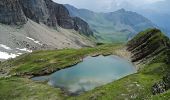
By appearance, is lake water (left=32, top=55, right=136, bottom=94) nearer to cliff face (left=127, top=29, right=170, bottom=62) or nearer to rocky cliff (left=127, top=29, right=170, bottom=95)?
rocky cliff (left=127, top=29, right=170, bottom=95)

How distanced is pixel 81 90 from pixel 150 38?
5018 centimetres

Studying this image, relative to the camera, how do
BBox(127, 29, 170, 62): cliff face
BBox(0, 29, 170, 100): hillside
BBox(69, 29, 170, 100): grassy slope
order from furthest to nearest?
BBox(127, 29, 170, 62): cliff face → BBox(0, 29, 170, 100): hillside → BBox(69, 29, 170, 100): grassy slope

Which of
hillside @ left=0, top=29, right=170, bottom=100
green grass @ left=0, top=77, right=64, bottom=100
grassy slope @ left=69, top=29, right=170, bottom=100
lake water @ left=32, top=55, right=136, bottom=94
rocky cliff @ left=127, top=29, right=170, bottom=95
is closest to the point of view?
grassy slope @ left=69, top=29, right=170, bottom=100

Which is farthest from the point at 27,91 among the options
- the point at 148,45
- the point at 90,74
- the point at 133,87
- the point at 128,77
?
the point at 148,45

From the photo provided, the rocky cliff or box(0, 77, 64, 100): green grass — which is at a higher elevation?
the rocky cliff

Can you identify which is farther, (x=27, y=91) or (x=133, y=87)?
(x=27, y=91)

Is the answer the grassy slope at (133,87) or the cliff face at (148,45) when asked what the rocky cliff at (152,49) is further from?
the grassy slope at (133,87)

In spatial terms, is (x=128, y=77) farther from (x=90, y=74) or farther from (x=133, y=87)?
(x=90, y=74)

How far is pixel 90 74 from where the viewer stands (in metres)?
97.4

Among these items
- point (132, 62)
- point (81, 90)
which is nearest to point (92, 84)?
point (81, 90)

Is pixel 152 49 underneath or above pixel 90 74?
above

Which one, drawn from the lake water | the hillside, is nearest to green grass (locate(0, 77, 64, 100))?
the hillside

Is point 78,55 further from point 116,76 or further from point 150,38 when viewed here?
point 116,76

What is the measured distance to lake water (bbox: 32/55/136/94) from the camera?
85062 mm
